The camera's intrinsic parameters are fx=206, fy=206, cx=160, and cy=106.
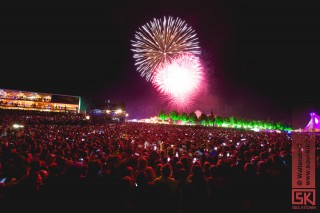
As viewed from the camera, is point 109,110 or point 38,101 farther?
point 109,110

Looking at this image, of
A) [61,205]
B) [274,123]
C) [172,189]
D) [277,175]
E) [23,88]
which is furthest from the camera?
[274,123]

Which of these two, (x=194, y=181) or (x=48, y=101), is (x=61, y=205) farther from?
(x=48, y=101)

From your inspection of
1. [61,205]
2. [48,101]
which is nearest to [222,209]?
[61,205]

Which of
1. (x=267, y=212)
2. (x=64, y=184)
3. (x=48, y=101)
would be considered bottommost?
(x=267, y=212)

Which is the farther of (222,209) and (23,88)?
(23,88)

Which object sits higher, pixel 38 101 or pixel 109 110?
pixel 38 101

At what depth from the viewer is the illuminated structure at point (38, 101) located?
2074 inches

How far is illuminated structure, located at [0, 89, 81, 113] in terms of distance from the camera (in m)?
52.7

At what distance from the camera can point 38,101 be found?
57.7 metres

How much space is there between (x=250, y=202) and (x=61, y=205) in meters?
3.81

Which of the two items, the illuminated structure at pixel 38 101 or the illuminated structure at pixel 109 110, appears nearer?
the illuminated structure at pixel 38 101

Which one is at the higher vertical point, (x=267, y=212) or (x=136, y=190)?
(x=136, y=190)

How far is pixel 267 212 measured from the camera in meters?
4.18

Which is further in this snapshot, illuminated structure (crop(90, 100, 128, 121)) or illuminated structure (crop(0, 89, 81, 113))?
illuminated structure (crop(90, 100, 128, 121))
